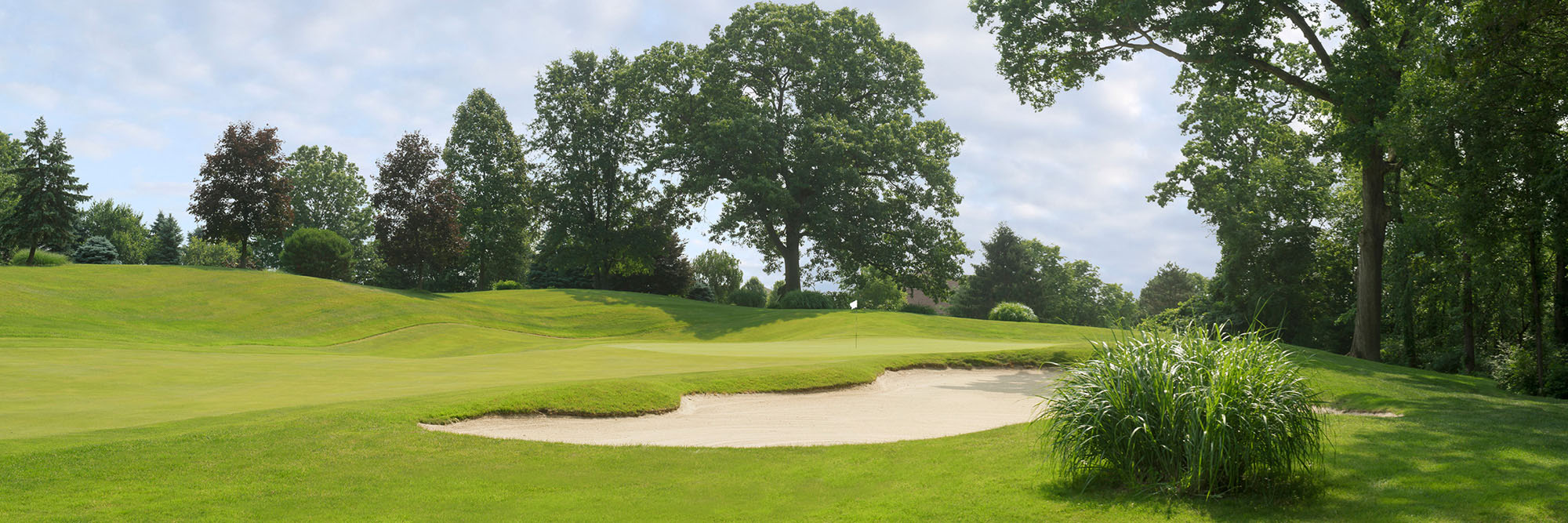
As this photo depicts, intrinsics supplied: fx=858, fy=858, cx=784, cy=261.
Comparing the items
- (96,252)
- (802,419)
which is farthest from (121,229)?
(802,419)

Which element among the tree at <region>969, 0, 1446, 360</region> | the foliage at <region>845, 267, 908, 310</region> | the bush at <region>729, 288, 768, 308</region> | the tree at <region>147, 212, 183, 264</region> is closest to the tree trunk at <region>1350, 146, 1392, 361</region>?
the tree at <region>969, 0, 1446, 360</region>

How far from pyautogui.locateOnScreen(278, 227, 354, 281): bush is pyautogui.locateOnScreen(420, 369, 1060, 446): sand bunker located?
36.5m

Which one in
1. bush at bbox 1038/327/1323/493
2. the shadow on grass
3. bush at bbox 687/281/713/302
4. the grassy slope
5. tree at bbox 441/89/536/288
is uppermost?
tree at bbox 441/89/536/288

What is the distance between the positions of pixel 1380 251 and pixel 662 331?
25.4 meters

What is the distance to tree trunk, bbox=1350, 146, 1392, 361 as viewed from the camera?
2570 cm

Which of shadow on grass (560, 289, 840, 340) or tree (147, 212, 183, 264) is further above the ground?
tree (147, 212, 183, 264)

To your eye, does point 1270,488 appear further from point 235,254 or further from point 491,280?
point 235,254

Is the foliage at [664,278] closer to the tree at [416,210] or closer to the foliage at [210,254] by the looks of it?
the tree at [416,210]

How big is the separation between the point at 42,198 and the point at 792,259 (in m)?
38.5

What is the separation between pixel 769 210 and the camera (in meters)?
40.7

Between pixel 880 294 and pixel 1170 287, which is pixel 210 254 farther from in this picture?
pixel 1170 287

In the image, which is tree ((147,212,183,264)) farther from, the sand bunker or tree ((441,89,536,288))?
the sand bunker

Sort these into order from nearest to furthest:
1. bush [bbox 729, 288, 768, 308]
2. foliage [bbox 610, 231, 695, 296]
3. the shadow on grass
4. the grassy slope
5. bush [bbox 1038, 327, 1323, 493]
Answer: bush [bbox 1038, 327, 1323, 493], the grassy slope, the shadow on grass, bush [bbox 729, 288, 768, 308], foliage [bbox 610, 231, 695, 296]

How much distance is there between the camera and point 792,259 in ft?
147
